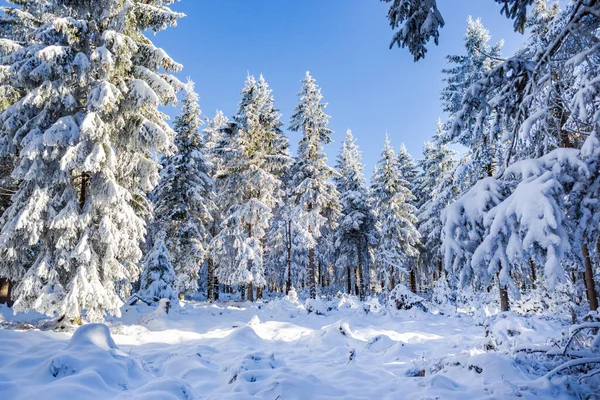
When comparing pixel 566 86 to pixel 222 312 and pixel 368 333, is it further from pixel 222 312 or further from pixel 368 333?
pixel 222 312

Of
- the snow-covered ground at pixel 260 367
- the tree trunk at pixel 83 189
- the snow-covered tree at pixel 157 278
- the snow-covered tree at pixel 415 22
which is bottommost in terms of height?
the snow-covered ground at pixel 260 367

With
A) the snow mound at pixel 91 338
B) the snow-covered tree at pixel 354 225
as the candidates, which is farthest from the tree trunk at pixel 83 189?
the snow-covered tree at pixel 354 225

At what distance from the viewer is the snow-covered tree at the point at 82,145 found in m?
9.79

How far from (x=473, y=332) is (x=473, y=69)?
13.4 m

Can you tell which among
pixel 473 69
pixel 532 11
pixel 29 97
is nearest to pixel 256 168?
pixel 29 97

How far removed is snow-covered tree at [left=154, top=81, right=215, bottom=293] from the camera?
821 inches

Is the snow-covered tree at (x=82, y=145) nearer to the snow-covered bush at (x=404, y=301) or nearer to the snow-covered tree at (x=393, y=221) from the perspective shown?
the snow-covered bush at (x=404, y=301)

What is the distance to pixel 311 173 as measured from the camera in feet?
75.2

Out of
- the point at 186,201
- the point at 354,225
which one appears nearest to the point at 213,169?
the point at 186,201

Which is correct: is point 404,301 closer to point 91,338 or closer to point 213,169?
point 91,338

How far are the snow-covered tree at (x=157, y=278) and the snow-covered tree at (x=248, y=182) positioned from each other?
13.3 feet

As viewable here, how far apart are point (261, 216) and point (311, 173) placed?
5.00 metres

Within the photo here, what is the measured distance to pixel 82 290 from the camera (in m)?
9.59

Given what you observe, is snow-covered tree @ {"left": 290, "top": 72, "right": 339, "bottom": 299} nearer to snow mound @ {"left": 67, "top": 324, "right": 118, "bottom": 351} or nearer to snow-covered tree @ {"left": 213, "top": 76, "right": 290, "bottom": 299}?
snow-covered tree @ {"left": 213, "top": 76, "right": 290, "bottom": 299}
